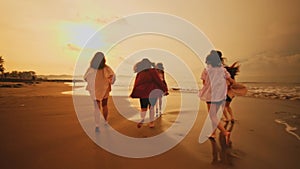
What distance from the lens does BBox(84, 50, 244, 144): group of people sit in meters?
4.54

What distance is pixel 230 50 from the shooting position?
55.7 ft

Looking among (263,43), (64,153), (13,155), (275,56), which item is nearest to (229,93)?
(64,153)

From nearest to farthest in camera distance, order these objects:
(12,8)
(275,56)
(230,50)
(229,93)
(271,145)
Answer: (271,145) → (229,93) → (12,8) → (230,50) → (275,56)

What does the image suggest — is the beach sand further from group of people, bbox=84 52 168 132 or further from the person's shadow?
group of people, bbox=84 52 168 132

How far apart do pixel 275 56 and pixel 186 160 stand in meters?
19.2

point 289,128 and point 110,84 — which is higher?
point 110,84

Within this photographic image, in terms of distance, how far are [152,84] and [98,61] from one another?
54.0 inches

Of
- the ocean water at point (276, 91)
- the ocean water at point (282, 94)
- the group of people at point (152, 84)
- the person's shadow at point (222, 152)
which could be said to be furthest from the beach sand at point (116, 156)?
the ocean water at point (276, 91)

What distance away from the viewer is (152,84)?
5.74 metres

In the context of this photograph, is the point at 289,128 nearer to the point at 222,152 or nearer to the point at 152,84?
the point at 222,152

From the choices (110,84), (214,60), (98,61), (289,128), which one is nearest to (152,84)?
(110,84)

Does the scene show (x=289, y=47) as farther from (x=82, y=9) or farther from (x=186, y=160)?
(x=186, y=160)

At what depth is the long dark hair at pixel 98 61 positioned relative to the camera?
5.25m

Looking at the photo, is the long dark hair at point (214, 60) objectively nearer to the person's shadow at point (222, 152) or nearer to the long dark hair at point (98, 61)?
the person's shadow at point (222, 152)
